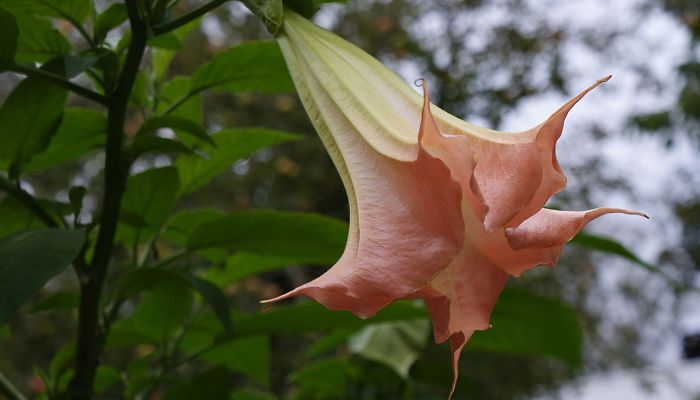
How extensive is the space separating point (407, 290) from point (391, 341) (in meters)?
0.64

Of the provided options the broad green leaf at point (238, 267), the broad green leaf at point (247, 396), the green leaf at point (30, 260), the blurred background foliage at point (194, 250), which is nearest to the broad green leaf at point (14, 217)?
the blurred background foliage at point (194, 250)

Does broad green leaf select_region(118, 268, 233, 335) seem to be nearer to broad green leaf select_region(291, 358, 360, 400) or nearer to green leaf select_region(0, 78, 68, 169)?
green leaf select_region(0, 78, 68, 169)

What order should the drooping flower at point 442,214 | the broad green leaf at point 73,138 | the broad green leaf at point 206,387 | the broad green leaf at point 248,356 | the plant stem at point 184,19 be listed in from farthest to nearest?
1. the broad green leaf at point 248,356
2. the broad green leaf at point 206,387
3. the broad green leaf at point 73,138
4. the plant stem at point 184,19
5. the drooping flower at point 442,214

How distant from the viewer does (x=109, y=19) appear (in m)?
0.52

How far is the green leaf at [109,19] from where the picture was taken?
20.3 inches

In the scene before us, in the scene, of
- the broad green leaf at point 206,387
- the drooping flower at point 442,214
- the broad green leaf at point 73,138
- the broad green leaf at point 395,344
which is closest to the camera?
the drooping flower at point 442,214

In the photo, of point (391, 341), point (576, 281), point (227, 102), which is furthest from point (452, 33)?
point (391, 341)

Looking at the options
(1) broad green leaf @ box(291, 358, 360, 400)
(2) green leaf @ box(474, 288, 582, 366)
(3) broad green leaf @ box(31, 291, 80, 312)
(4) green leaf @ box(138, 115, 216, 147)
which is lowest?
(1) broad green leaf @ box(291, 358, 360, 400)

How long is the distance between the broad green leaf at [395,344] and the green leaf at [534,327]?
4.3 inches

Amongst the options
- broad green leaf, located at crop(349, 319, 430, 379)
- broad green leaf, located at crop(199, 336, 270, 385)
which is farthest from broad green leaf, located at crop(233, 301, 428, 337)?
broad green leaf, located at crop(349, 319, 430, 379)

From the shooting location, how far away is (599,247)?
0.67m

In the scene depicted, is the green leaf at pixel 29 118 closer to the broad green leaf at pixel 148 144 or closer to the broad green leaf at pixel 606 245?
the broad green leaf at pixel 148 144

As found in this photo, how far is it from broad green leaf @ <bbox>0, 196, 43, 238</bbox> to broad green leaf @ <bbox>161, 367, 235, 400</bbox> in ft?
0.61

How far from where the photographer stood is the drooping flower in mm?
331
